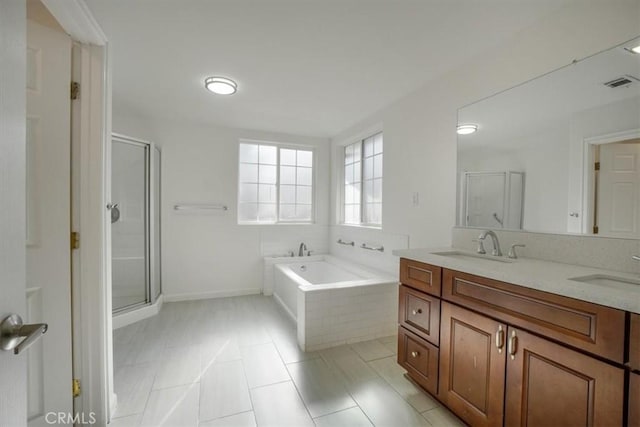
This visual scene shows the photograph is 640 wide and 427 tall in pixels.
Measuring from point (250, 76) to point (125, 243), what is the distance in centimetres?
229

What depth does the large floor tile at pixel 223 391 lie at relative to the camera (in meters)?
1.58

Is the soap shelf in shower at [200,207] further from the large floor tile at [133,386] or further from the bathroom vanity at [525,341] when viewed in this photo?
the bathroom vanity at [525,341]

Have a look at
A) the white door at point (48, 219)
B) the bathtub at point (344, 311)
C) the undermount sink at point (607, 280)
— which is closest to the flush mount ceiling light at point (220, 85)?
the white door at point (48, 219)

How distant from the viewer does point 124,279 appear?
2.97m

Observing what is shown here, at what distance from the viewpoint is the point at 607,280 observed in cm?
123

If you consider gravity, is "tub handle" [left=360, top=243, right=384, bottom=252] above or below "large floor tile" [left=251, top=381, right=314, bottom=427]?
above

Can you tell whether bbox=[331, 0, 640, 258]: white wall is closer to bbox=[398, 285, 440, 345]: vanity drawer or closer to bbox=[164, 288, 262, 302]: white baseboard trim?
bbox=[398, 285, 440, 345]: vanity drawer

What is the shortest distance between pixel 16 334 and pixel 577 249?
2.21m

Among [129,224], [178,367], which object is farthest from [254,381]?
[129,224]

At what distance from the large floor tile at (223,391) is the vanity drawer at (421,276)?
4.21ft

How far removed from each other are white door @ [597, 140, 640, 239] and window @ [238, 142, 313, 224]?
329 centimetres

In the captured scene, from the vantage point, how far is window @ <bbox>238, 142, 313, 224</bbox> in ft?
12.7

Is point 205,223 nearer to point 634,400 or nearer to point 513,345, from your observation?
point 513,345

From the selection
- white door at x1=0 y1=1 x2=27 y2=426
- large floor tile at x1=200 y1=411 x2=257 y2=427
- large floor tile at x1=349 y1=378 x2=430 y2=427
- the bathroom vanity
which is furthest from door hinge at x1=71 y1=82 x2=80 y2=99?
large floor tile at x1=349 y1=378 x2=430 y2=427
